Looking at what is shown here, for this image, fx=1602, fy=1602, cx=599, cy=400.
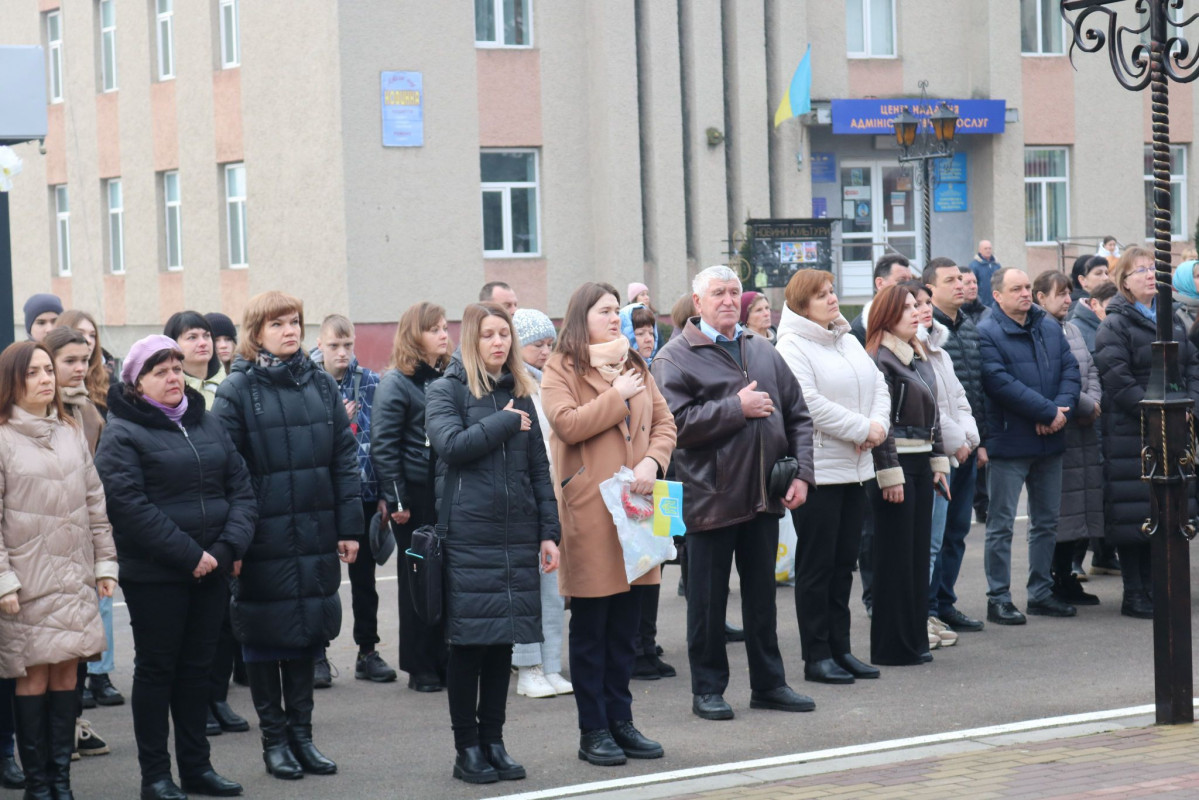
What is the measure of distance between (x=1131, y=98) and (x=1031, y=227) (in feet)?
10.8

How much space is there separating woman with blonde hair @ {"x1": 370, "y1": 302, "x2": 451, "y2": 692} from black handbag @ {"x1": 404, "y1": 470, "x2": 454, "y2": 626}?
1.90 metres

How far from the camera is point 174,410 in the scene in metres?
6.66

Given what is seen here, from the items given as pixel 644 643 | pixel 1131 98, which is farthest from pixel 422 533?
pixel 1131 98

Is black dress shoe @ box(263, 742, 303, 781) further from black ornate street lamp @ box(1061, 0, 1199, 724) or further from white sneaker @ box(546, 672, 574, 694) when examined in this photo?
black ornate street lamp @ box(1061, 0, 1199, 724)

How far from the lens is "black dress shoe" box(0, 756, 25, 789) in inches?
→ 273

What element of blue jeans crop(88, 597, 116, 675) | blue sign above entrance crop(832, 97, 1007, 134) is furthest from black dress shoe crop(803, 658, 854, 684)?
blue sign above entrance crop(832, 97, 1007, 134)

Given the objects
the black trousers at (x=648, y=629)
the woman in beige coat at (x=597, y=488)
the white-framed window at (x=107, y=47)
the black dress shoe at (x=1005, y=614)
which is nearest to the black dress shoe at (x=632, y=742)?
the woman in beige coat at (x=597, y=488)

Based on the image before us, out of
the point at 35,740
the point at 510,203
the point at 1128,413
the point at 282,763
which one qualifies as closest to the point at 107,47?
the point at 510,203

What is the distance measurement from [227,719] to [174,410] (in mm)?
2026

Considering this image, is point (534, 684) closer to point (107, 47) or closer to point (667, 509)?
point (667, 509)

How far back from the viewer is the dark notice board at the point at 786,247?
1041 inches

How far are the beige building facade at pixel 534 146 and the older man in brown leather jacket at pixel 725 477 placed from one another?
734 inches

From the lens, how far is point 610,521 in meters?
7.05

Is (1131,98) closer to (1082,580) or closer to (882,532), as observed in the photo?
(1082,580)
